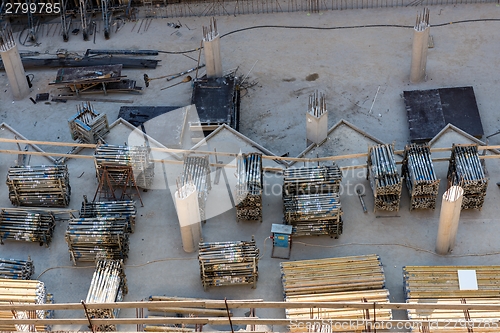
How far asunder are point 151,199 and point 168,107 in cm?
785

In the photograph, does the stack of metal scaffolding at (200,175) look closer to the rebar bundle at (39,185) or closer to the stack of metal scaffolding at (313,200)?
the stack of metal scaffolding at (313,200)

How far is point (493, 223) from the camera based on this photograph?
118 ft

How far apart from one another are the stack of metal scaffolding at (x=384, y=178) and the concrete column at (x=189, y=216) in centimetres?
792

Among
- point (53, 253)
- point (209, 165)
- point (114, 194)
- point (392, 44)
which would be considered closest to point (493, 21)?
point (392, 44)

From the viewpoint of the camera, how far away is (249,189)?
3600cm

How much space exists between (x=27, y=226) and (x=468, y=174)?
1941 centimetres

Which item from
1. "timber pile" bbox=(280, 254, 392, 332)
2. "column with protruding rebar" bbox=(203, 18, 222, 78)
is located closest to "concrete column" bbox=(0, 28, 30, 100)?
"column with protruding rebar" bbox=(203, 18, 222, 78)

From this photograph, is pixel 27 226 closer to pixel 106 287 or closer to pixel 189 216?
pixel 106 287

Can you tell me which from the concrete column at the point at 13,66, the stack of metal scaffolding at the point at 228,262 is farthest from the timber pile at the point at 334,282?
the concrete column at the point at 13,66

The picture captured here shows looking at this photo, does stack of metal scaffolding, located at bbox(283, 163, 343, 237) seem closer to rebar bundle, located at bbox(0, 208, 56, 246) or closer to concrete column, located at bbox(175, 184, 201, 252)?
concrete column, located at bbox(175, 184, 201, 252)

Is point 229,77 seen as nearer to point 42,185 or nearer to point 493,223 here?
point 42,185

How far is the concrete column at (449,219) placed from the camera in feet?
108

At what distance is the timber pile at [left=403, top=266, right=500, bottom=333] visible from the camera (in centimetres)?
3152

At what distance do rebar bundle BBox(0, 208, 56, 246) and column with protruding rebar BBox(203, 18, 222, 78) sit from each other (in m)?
13.2
